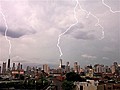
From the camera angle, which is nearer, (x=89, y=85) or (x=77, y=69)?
(x=89, y=85)

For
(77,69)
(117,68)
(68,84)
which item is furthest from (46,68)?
(68,84)

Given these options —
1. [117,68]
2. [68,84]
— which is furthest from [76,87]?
[117,68]

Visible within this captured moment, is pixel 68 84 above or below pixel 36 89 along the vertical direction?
above

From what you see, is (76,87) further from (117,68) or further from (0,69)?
(0,69)

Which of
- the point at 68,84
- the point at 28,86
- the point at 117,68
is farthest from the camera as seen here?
the point at 117,68

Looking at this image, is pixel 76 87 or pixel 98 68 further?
pixel 98 68

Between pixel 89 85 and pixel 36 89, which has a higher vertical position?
pixel 89 85

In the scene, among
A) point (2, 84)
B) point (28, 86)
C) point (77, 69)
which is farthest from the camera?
point (77, 69)

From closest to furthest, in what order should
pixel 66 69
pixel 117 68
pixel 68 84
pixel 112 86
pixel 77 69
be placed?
pixel 112 86 < pixel 68 84 < pixel 117 68 < pixel 77 69 < pixel 66 69

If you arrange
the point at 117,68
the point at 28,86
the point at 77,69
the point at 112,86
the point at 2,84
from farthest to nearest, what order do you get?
1. the point at 77,69
2. the point at 117,68
3. the point at 2,84
4. the point at 28,86
5. the point at 112,86

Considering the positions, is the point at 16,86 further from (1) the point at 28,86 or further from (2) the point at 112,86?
(2) the point at 112,86
